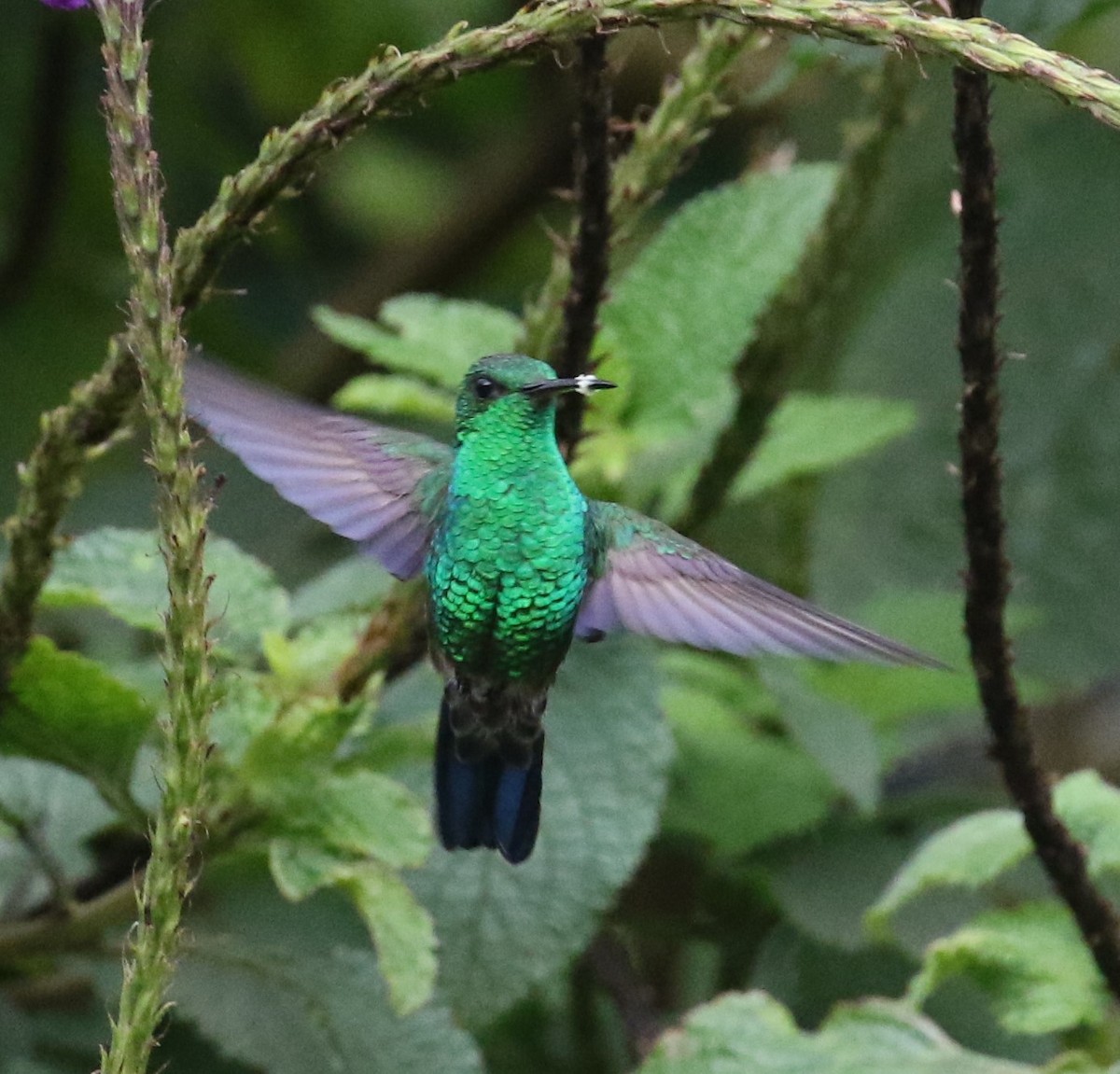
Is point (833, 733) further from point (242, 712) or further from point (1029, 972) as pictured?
point (242, 712)

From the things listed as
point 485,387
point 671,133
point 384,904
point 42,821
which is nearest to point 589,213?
point 671,133

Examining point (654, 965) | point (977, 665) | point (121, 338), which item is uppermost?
point (121, 338)

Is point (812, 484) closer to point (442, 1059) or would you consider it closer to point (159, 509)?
point (442, 1059)

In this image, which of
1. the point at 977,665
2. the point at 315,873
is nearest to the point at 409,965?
the point at 315,873

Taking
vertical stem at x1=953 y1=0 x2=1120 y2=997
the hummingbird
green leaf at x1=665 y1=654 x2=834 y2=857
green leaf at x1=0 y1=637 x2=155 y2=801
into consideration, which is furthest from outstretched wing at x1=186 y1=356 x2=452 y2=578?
green leaf at x1=665 y1=654 x2=834 y2=857

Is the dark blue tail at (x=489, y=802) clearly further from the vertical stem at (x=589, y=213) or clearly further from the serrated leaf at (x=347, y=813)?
the vertical stem at (x=589, y=213)

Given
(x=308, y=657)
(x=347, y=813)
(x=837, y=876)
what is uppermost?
(x=308, y=657)
